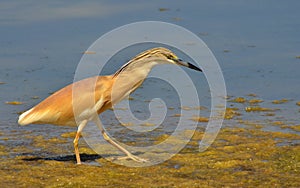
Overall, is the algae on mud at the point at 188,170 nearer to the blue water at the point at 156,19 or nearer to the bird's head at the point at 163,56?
the bird's head at the point at 163,56

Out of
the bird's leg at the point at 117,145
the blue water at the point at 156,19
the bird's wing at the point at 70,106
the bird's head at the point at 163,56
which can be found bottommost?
the blue water at the point at 156,19

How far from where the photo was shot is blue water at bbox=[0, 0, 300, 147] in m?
11.5

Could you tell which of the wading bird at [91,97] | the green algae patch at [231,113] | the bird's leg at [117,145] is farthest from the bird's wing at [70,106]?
the green algae patch at [231,113]

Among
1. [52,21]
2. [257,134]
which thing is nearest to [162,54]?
[257,134]

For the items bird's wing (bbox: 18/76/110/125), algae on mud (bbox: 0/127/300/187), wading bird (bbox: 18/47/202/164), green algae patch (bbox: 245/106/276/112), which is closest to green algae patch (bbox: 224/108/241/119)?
green algae patch (bbox: 245/106/276/112)

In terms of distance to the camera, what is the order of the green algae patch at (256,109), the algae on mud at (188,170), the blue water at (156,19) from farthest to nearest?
the blue water at (156,19) < the green algae patch at (256,109) < the algae on mud at (188,170)

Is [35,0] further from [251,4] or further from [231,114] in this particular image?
[231,114]

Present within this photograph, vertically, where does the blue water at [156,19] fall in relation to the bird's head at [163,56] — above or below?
below

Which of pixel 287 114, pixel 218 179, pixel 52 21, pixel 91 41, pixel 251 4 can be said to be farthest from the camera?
pixel 251 4

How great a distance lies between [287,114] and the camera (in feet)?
34.1

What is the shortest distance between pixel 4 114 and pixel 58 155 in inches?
79.8

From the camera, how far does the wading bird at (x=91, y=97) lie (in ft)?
27.7

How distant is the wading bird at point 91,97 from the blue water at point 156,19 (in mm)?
1553

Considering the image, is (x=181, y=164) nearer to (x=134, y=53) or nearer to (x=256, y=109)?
(x=256, y=109)
